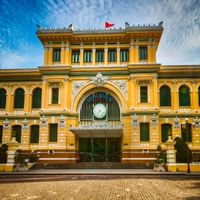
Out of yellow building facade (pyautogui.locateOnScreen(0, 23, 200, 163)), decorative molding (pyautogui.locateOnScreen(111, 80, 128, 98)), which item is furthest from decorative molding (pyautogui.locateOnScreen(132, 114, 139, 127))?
decorative molding (pyautogui.locateOnScreen(111, 80, 128, 98))

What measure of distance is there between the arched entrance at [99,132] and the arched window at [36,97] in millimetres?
5552

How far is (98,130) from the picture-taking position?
3250cm

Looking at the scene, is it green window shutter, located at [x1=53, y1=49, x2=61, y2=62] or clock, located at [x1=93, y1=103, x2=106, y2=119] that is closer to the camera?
clock, located at [x1=93, y1=103, x2=106, y2=119]

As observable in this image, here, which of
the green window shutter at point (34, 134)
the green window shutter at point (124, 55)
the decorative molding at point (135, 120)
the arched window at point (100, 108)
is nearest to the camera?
the decorative molding at point (135, 120)

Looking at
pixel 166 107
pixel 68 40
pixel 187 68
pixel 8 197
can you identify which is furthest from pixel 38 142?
pixel 8 197

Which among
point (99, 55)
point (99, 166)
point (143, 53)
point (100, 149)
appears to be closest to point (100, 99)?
point (99, 55)

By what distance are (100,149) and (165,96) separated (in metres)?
10.2

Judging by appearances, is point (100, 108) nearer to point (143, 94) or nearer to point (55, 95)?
point (143, 94)

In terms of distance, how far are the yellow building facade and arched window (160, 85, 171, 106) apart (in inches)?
4.2

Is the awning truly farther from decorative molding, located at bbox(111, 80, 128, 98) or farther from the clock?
decorative molding, located at bbox(111, 80, 128, 98)

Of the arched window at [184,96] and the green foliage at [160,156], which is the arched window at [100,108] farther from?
the arched window at [184,96]

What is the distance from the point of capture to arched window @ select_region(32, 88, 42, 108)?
121 feet

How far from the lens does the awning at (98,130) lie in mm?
31891

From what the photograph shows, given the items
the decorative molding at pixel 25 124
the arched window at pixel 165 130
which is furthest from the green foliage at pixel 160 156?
the decorative molding at pixel 25 124
